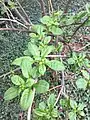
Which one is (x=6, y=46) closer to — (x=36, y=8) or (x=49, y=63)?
(x=36, y=8)

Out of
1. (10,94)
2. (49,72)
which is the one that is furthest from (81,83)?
(49,72)

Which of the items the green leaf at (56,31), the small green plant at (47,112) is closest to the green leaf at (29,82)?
the small green plant at (47,112)

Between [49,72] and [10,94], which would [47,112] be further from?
[49,72]

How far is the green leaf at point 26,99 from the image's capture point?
86 centimetres

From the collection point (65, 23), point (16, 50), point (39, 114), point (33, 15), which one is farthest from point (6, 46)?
point (39, 114)

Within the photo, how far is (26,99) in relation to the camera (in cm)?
87

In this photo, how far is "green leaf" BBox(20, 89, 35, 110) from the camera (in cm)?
86

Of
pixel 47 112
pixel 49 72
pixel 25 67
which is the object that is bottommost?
pixel 47 112

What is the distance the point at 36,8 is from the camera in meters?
1.98

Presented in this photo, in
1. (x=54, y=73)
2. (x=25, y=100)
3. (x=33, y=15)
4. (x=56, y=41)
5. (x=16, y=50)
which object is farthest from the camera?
(x=33, y=15)

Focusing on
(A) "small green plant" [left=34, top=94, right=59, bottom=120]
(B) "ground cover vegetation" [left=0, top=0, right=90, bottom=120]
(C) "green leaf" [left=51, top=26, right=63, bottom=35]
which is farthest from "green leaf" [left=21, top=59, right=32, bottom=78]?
(C) "green leaf" [left=51, top=26, right=63, bottom=35]

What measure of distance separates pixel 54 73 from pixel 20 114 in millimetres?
261

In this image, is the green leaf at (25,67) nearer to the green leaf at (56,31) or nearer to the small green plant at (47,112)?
the small green plant at (47,112)

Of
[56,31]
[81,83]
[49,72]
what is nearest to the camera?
[81,83]
